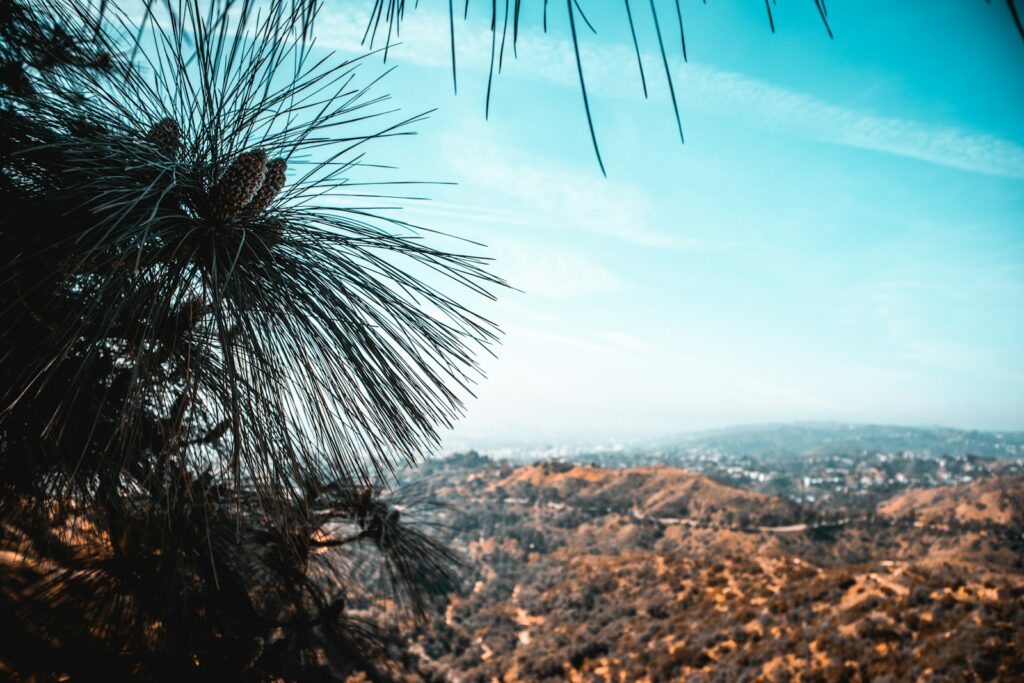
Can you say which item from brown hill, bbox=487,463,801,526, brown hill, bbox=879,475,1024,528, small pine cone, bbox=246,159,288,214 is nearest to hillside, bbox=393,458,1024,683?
brown hill, bbox=487,463,801,526

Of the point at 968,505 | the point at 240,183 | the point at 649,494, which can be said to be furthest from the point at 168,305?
the point at 968,505

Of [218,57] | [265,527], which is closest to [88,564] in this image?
[265,527]

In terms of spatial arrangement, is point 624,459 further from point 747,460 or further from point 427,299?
point 427,299

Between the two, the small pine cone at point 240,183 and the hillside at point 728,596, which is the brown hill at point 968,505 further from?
the small pine cone at point 240,183

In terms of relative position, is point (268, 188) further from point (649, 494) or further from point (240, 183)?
point (649, 494)

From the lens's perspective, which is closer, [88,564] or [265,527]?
[88,564]

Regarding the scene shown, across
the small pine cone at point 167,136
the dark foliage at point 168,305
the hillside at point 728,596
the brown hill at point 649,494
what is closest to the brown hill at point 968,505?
the hillside at point 728,596
